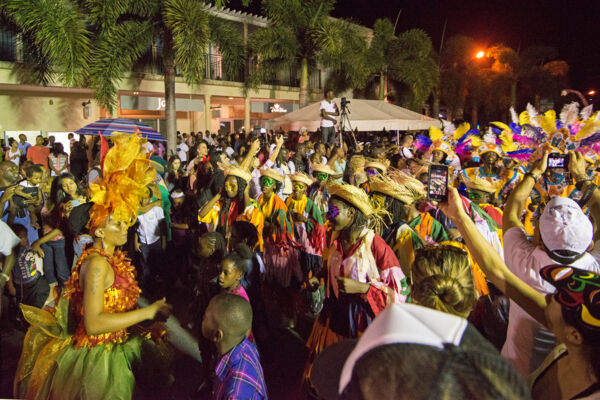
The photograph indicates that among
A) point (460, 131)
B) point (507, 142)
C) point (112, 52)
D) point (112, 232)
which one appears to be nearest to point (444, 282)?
point (112, 232)

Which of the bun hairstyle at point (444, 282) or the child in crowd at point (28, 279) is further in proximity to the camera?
the child in crowd at point (28, 279)

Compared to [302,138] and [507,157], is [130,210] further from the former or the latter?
[302,138]

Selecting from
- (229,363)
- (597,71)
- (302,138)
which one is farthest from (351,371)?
(597,71)

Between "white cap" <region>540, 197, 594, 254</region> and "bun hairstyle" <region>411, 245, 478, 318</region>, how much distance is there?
0.46 meters

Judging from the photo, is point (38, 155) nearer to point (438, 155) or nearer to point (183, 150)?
point (183, 150)

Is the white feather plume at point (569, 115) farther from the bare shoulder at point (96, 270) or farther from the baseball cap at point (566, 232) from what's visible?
the bare shoulder at point (96, 270)

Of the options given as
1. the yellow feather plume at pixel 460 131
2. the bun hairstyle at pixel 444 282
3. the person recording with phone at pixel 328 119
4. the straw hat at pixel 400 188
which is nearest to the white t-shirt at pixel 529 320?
the bun hairstyle at pixel 444 282

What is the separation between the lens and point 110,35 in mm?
→ 14391

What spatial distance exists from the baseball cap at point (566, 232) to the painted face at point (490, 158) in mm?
4911

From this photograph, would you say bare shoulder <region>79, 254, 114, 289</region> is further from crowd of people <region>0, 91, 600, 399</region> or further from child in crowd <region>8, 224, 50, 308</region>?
child in crowd <region>8, 224, 50, 308</region>

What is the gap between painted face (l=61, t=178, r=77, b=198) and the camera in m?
5.54

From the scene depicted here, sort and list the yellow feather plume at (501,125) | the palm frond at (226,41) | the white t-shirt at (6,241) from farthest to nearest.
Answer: the palm frond at (226,41) → the yellow feather plume at (501,125) → the white t-shirt at (6,241)

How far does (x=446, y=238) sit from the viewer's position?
427 cm

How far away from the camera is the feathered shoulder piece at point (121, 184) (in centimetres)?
287
